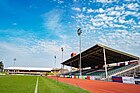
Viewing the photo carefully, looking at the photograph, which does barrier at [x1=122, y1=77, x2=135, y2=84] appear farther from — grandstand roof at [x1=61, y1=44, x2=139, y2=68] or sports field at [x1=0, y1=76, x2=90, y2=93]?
sports field at [x1=0, y1=76, x2=90, y2=93]

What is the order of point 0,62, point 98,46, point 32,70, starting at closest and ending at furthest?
point 98,46 → point 0,62 → point 32,70

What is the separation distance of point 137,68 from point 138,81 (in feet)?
63.9

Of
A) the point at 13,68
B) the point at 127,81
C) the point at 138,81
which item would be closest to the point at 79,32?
the point at 127,81

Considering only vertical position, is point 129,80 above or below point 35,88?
below

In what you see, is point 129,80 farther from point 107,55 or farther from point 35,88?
point 107,55

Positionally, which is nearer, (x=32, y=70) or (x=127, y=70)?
(x=127, y=70)

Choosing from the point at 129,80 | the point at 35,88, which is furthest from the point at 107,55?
the point at 35,88

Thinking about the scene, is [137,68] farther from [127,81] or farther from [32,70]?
[32,70]

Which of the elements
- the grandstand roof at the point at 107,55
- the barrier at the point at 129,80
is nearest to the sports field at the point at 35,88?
the barrier at the point at 129,80

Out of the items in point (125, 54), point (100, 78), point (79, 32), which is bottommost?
point (100, 78)

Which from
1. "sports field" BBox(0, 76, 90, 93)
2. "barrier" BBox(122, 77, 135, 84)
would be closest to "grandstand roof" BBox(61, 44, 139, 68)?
"barrier" BBox(122, 77, 135, 84)

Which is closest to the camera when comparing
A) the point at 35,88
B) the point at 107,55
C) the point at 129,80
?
the point at 35,88

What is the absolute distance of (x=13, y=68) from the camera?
17550 cm

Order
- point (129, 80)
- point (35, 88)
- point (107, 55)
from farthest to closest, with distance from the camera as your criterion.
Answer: point (107, 55)
point (129, 80)
point (35, 88)
